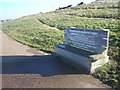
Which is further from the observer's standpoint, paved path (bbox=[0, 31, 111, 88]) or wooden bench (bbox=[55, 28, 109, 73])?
wooden bench (bbox=[55, 28, 109, 73])

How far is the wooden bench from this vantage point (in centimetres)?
867

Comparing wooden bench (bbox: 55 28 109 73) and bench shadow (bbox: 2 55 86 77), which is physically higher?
wooden bench (bbox: 55 28 109 73)

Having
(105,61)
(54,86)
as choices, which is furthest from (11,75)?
(105,61)

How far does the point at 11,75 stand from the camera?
28.8 feet

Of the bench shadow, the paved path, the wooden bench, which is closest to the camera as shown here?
the paved path

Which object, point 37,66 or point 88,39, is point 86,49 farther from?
point 37,66

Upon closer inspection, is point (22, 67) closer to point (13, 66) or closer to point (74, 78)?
point (13, 66)

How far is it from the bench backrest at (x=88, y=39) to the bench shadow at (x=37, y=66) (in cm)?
99


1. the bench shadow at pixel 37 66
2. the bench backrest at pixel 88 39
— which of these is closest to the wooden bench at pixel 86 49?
the bench backrest at pixel 88 39

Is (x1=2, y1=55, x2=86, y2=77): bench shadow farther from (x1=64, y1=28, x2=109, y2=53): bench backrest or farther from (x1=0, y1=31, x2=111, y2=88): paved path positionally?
(x1=64, y1=28, x2=109, y2=53): bench backrest

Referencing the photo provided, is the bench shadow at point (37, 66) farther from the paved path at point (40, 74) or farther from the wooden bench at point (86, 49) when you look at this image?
the wooden bench at point (86, 49)

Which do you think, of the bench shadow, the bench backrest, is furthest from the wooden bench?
the bench shadow

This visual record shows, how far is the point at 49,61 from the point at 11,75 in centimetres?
214

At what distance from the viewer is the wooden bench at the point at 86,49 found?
8674 mm
